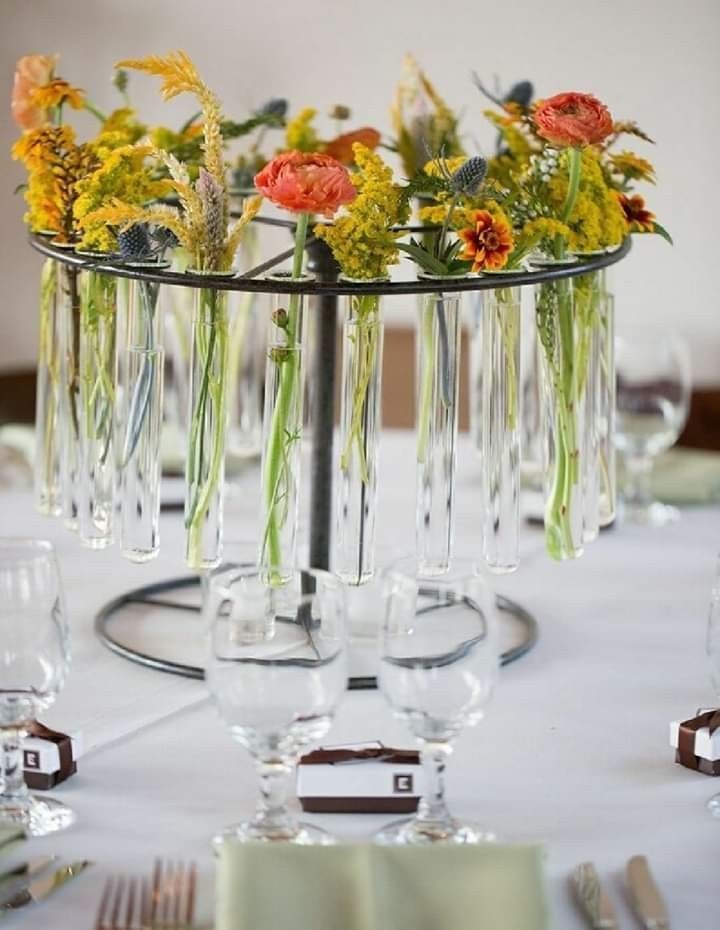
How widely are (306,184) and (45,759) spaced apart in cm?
55

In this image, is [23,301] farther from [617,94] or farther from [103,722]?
[103,722]

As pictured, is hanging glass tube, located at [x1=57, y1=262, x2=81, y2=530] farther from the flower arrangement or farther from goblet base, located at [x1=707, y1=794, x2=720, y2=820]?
goblet base, located at [x1=707, y1=794, x2=720, y2=820]

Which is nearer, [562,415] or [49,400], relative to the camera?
[562,415]

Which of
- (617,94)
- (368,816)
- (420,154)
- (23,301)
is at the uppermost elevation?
(617,94)

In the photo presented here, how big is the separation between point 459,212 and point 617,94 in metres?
2.76

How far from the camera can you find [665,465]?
2527mm

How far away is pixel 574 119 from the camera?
1.44 meters

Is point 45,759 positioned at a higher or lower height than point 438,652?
lower

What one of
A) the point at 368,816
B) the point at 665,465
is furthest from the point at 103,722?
the point at 665,465

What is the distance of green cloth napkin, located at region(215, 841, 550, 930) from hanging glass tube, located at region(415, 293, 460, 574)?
0.48 m

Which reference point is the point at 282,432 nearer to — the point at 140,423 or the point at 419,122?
the point at 140,423

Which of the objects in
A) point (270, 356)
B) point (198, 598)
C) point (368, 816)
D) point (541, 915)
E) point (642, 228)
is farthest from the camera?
point (198, 598)

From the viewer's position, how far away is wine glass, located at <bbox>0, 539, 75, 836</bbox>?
1238 mm

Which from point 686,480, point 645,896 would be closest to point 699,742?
point 645,896
